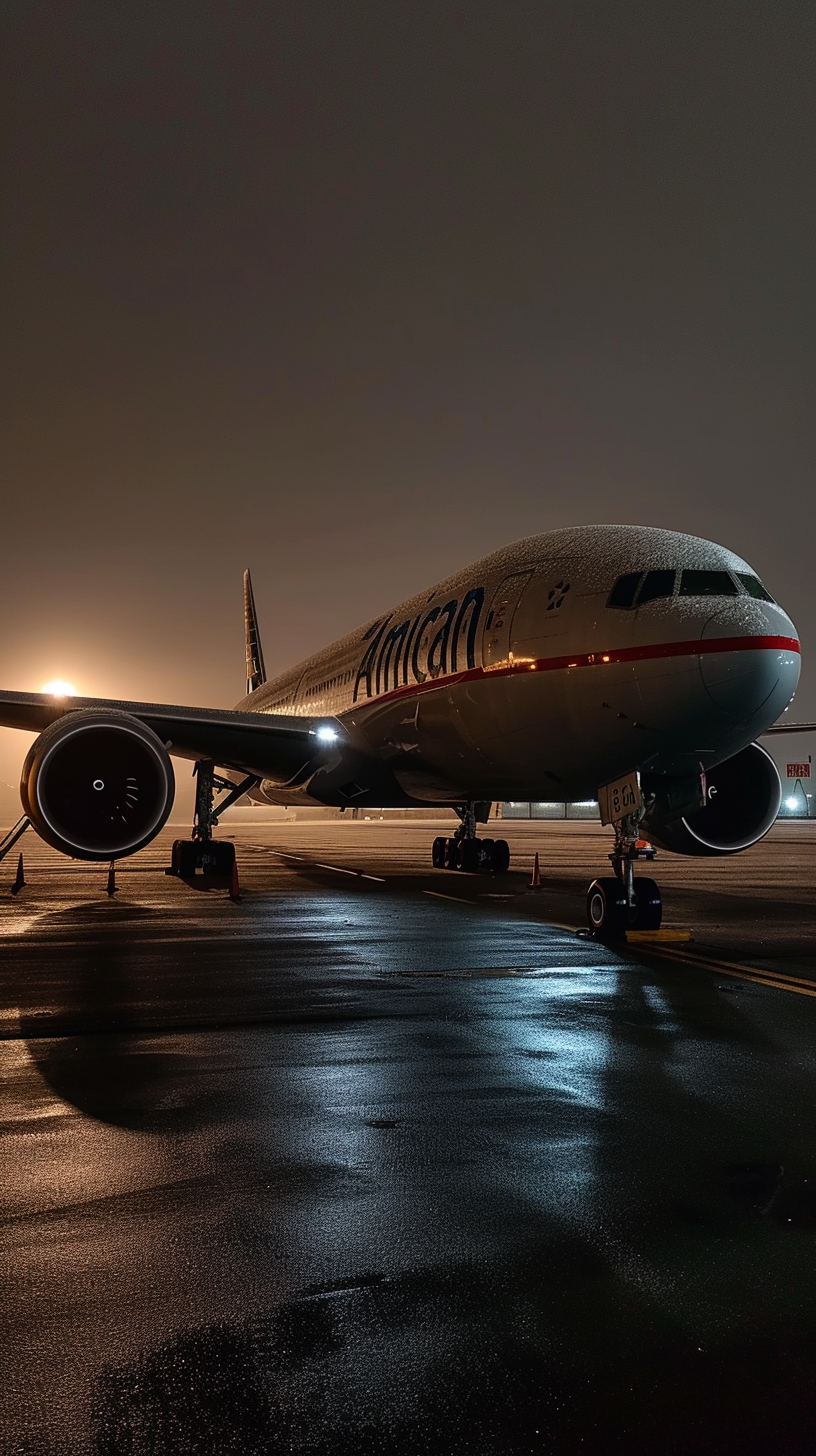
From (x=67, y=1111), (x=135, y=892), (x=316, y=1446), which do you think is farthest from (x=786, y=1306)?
(x=135, y=892)

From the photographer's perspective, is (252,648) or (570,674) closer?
(570,674)

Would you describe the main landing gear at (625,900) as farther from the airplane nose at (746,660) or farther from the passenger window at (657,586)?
the passenger window at (657,586)

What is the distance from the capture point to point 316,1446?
231 cm

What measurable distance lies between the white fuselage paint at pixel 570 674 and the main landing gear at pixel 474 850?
14.8 feet

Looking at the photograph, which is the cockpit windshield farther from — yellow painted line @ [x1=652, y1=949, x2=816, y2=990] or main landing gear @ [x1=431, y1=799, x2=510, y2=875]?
main landing gear @ [x1=431, y1=799, x2=510, y2=875]

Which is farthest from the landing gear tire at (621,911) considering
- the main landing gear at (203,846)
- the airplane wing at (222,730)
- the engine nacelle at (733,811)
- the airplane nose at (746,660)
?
the main landing gear at (203,846)

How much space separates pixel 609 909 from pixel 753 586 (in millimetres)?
3828

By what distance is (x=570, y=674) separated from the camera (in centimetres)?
1131

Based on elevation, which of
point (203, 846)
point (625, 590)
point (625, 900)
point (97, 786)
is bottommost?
point (625, 900)

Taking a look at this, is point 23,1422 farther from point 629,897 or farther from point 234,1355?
point 629,897

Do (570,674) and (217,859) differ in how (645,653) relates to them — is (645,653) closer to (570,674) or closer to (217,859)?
(570,674)

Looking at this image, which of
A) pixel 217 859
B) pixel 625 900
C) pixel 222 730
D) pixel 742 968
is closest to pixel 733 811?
pixel 625 900

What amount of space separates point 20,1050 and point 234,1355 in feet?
12.6

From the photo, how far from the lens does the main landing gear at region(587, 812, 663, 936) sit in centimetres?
1098
